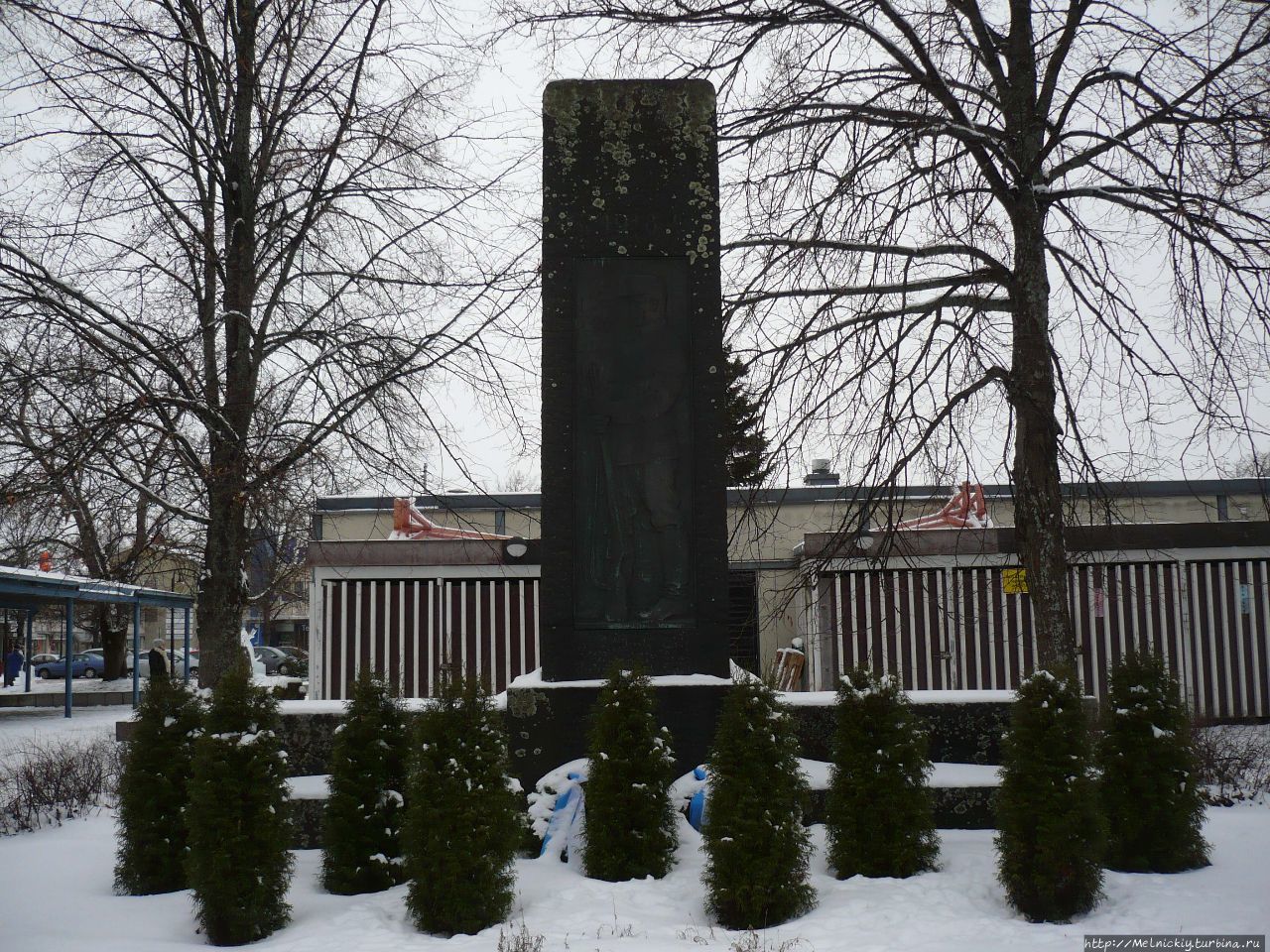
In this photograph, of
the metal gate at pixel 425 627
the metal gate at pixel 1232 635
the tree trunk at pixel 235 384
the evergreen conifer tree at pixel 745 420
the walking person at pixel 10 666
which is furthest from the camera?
the walking person at pixel 10 666

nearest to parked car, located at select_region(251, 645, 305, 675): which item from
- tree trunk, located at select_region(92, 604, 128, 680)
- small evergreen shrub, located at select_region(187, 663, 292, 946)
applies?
tree trunk, located at select_region(92, 604, 128, 680)

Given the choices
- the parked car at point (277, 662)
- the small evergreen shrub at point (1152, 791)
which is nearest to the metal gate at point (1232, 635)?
the small evergreen shrub at point (1152, 791)

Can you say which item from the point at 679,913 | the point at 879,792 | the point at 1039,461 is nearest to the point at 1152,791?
the point at 879,792

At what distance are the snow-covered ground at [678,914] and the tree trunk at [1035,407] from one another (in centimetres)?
251

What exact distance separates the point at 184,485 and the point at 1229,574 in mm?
14512

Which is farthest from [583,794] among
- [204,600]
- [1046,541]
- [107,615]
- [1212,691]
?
[107,615]

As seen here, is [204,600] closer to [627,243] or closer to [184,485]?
[184,485]

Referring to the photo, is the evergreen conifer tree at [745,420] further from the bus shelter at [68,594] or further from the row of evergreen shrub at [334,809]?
the bus shelter at [68,594]

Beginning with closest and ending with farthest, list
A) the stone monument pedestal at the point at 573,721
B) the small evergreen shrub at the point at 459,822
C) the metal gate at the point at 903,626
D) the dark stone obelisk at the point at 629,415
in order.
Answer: the small evergreen shrub at the point at 459,822 < the stone monument pedestal at the point at 573,721 < the dark stone obelisk at the point at 629,415 < the metal gate at the point at 903,626

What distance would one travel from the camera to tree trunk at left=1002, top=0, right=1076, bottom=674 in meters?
7.87

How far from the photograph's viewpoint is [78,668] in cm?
4453

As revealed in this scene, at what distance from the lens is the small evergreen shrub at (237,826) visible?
15.5 ft

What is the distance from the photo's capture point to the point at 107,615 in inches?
1217

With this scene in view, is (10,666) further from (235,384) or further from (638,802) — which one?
(638,802)
